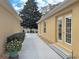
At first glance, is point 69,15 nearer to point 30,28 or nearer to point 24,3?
point 30,28

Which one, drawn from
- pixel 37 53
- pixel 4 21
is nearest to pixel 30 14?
pixel 4 21

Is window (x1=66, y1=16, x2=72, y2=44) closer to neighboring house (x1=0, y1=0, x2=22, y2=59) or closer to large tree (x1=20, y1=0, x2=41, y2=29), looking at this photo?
neighboring house (x1=0, y1=0, x2=22, y2=59)

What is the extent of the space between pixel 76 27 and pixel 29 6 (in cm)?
3632

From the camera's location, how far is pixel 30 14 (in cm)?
4200

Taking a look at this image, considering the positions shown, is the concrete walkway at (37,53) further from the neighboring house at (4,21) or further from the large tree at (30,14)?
the large tree at (30,14)

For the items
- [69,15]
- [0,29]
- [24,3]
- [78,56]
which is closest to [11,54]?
[0,29]

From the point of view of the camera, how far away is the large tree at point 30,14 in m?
40.9

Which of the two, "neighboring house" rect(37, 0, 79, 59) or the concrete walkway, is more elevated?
"neighboring house" rect(37, 0, 79, 59)

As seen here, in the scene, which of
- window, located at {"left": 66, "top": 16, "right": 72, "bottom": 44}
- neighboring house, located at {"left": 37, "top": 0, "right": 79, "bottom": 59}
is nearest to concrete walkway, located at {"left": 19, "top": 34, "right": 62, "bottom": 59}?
neighboring house, located at {"left": 37, "top": 0, "right": 79, "bottom": 59}

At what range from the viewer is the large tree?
4088 centimetres

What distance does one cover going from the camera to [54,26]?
525 inches

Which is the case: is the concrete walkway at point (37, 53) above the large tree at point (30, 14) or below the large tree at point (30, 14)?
below

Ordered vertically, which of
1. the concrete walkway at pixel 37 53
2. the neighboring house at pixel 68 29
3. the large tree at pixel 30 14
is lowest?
the concrete walkway at pixel 37 53

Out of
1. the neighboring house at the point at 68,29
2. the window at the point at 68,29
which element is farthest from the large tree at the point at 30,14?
the window at the point at 68,29
